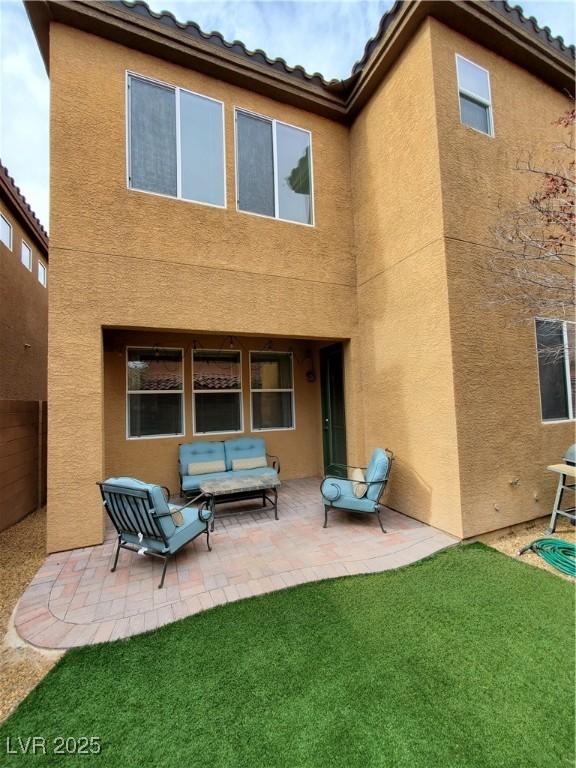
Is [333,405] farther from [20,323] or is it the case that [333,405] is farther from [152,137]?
[20,323]

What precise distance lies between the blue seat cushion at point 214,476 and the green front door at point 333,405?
→ 1.87 m

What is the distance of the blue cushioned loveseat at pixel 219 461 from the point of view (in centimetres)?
641

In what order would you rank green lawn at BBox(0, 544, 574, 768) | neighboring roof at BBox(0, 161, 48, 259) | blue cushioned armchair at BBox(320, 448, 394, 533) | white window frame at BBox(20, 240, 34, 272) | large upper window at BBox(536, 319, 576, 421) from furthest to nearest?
1. white window frame at BBox(20, 240, 34, 272)
2. neighboring roof at BBox(0, 161, 48, 259)
3. large upper window at BBox(536, 319, 576, 421)
4. blue cushioned armchair at BBox(320, 448, 394, 533)
5. green lawn at BBox(0, 544, 574, 768)

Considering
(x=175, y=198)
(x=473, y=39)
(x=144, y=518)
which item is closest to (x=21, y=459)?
(x=144, y=518)

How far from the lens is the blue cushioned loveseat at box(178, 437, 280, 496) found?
6410 millimetres

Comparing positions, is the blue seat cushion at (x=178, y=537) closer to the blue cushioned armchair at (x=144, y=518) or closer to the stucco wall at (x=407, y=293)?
the blue cushioned armchair at (x=144, y=518)

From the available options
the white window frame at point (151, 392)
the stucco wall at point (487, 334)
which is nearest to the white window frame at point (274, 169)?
the stucco wall at point (487, 334)

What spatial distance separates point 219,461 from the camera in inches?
271

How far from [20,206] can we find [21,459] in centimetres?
752

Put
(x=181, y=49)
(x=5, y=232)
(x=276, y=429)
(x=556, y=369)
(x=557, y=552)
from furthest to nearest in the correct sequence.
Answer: (x=5, y=232) < (x=276, y=429) < (x=556, y=369) < (x=181, y=49) < (x=557, y=552)

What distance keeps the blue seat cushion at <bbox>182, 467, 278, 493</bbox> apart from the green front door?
73.4 inches

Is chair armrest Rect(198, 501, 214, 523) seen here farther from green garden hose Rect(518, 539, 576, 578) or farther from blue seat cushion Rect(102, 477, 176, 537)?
green garden hose Rect(518, 539, 576, 578)

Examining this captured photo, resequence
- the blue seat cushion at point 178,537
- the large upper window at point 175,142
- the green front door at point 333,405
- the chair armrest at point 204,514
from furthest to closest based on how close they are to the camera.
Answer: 1. the green front door at point 333,405
2. the large upper window at point 175,142
3. the chair armrest at point 204,514
4. the blue seat cushion at point 178,537

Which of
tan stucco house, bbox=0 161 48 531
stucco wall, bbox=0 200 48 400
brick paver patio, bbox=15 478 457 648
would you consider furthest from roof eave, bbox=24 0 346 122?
brick paver patio, bbox=15 478 457 648
